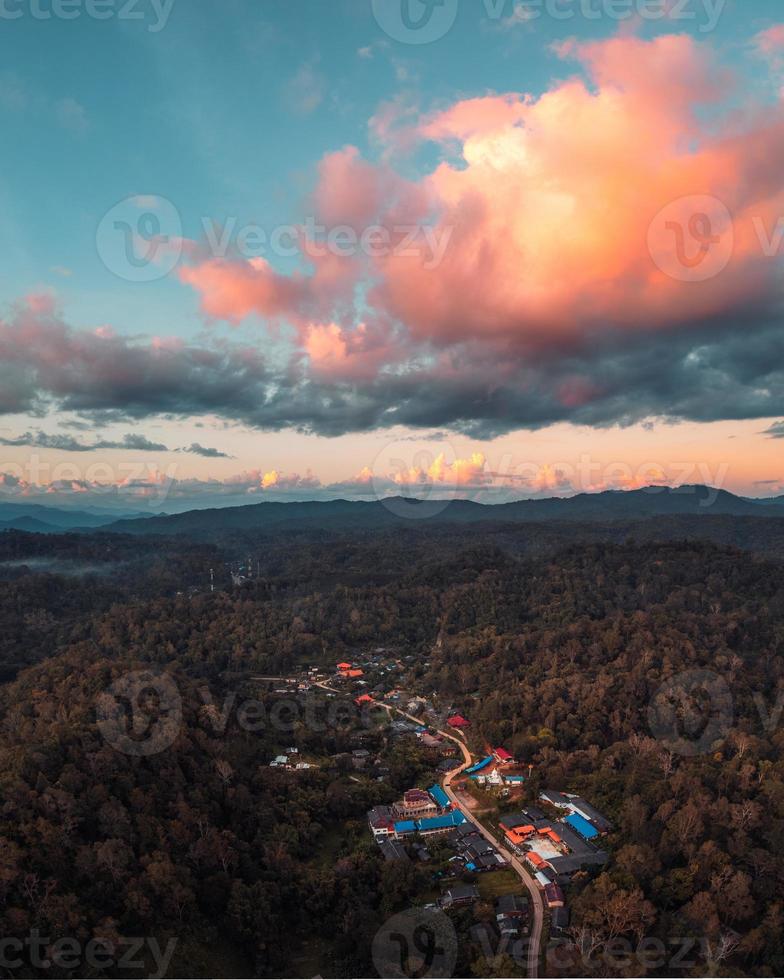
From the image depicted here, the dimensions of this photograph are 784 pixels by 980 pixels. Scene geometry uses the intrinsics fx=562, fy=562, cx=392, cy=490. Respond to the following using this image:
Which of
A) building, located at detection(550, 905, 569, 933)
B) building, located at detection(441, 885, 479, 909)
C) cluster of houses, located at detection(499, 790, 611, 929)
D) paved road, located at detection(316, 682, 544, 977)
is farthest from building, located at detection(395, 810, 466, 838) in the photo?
building, located at detection(550, 905, 569, 933)

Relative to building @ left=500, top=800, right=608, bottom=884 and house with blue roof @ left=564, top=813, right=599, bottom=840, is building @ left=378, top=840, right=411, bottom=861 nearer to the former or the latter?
building @ left=500, top=800, right=608, bottom=884

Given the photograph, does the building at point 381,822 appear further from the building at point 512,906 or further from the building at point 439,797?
the building at point 512,906

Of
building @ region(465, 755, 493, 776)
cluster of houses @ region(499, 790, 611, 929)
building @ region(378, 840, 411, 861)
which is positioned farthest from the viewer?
building @ region(465, 755, 493, 776)

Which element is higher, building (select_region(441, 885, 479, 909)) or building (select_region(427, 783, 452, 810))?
building (select_region(441, 885, 479, 909))

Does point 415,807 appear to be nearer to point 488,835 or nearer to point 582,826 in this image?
point 488,835

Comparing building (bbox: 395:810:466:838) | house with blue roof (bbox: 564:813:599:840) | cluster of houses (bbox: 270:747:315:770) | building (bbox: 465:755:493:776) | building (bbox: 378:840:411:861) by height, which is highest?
building (bbox: 378:840:411:861)

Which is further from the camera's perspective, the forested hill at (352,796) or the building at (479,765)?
the building at (479,765)

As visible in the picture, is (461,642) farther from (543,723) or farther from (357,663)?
(543,723)

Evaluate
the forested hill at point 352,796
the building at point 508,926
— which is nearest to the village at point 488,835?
the building at point 508,926

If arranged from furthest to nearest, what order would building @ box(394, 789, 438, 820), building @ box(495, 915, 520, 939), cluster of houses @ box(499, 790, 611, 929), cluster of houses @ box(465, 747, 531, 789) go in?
cluster of houses @ box(465, 747, 531, 789), building @ box(394, 789, 438, 820), cluster of houses @ box(499, 790, 611, 929), building @ box(495, 915, 520, 939)

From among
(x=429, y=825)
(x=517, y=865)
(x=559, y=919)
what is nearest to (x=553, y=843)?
(x=517, y=865)
